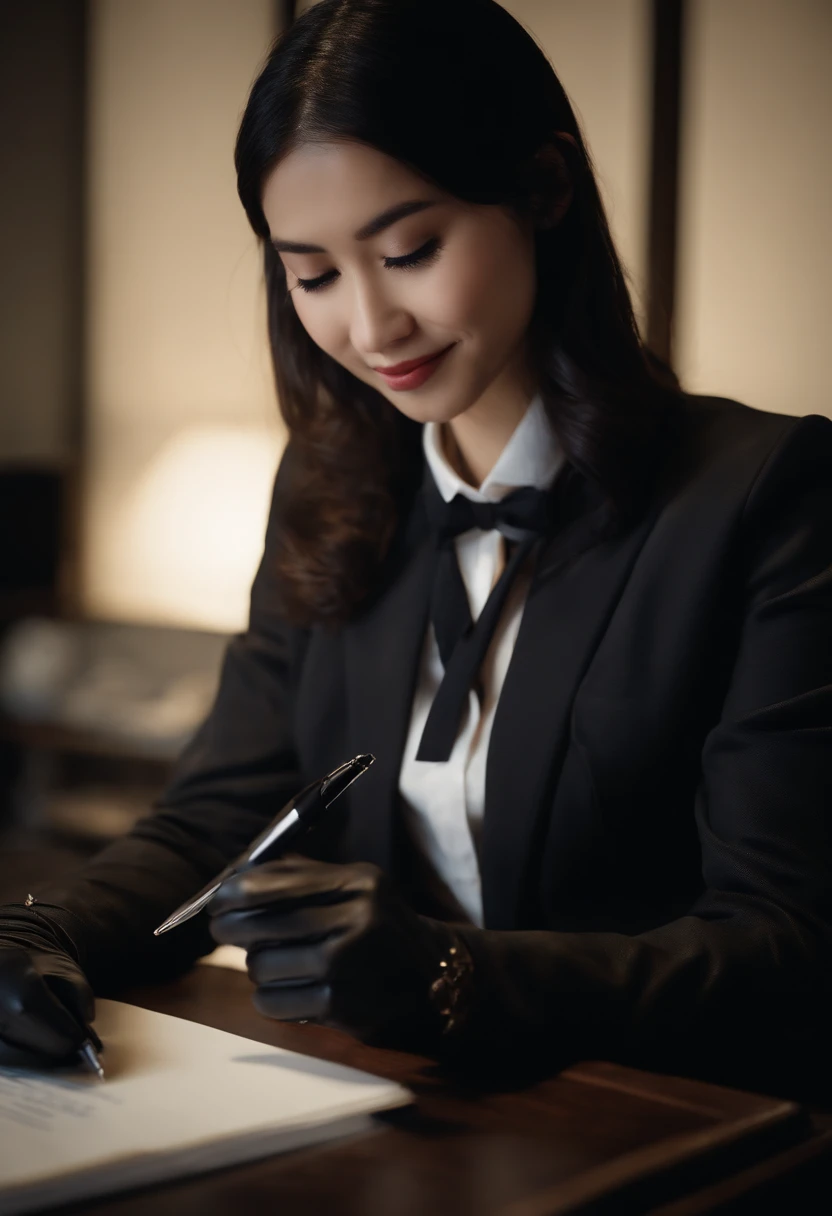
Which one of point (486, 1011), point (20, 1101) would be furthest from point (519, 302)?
point (20, 1101)

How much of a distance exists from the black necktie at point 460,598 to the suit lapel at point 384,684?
3 cm

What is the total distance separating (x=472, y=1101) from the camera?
0.84m

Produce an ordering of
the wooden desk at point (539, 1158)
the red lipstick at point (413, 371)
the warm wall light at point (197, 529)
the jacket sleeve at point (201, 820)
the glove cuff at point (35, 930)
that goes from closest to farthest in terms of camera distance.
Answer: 1. the wooden desk at point (539, 1158)
2. the glove cuff at point (35, 930)
3. the jacket sleeve at point (201, 820)
4. the red lipstick at point (413, 371)
5. the warm wall light at point (197, 529)

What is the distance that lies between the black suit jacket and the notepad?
0.18 metres

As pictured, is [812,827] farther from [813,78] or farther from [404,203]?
[813,78]

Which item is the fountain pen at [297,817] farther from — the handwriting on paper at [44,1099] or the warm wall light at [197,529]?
the warm wall light at [197,529]

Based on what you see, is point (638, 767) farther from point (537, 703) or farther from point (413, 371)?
point (413, 371)

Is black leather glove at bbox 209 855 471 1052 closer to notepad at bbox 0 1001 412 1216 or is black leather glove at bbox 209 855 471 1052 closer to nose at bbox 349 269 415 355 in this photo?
notepad at bbox 0 1001 412 1216

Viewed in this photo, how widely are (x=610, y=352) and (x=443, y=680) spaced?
0.39 metres

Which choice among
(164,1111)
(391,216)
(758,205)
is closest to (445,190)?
(391,216)

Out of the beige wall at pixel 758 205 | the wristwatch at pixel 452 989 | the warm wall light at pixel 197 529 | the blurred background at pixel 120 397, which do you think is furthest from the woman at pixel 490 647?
the warm wall light at pixel 197 529

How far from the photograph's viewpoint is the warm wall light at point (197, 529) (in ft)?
11.7

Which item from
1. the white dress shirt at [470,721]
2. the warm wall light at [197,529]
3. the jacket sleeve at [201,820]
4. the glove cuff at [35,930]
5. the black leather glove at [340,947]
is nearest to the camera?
the black leather glove at [340,947]

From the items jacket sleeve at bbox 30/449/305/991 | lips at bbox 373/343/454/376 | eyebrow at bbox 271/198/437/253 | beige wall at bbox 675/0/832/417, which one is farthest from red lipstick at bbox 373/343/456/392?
beige wall at bbox 675/0/832/417
